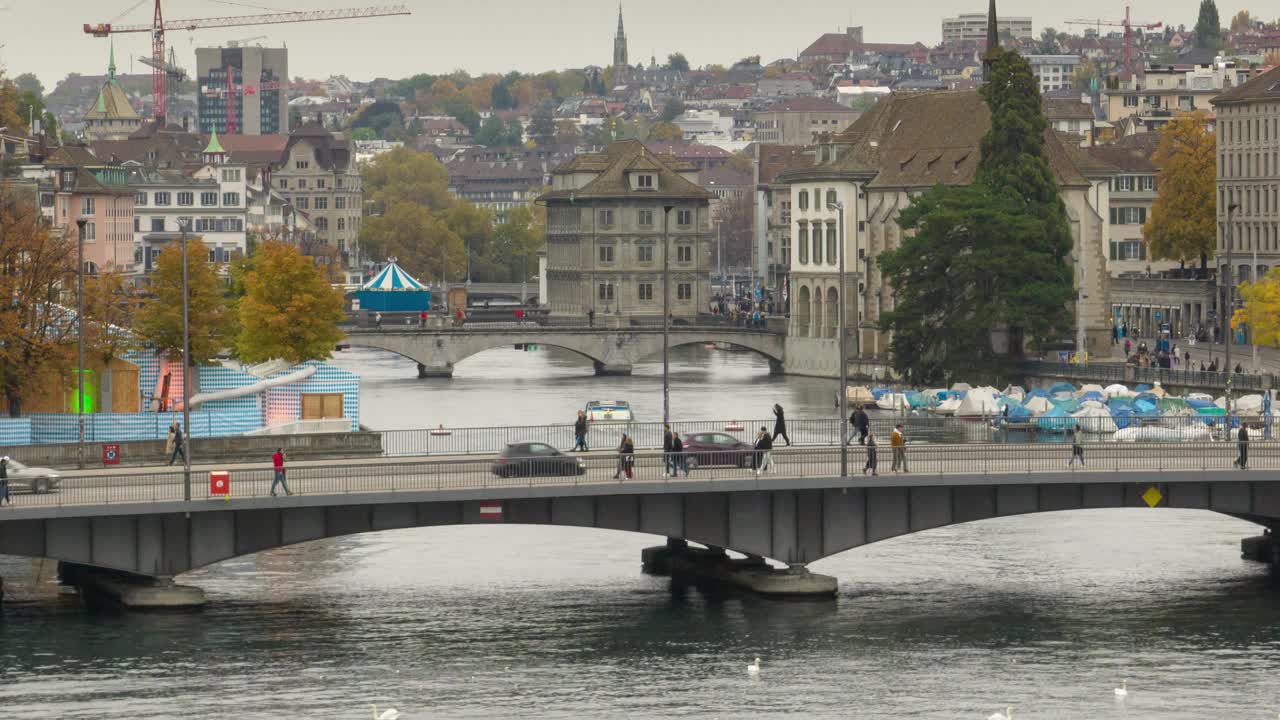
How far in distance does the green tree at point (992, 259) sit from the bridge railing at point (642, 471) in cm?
6238

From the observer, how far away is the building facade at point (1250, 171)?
172375 mm

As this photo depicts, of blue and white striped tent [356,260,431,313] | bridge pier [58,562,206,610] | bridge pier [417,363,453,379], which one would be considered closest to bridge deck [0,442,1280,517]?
bridge pier [58,562,206,610]

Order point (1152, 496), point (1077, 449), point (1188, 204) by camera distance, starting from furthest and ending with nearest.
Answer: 1. point (1188, 204)
2. point (1077, 449)
3. point (1152, 496)

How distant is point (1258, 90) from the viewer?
174 metres

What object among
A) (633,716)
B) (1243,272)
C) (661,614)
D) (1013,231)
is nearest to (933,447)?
(661,614)

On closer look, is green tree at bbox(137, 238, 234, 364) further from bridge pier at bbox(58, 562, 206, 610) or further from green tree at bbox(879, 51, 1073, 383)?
green tree at bbox(879, 51, 1073, 383)

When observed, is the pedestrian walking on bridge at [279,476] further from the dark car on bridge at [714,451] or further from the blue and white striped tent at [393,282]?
the blue and white striped tent at [393,282]

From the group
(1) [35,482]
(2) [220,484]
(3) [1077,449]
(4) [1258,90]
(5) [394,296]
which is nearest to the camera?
(2) [220,484]

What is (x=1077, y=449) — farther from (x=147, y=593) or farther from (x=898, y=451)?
(x=147, y=593)

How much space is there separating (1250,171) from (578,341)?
39.3m

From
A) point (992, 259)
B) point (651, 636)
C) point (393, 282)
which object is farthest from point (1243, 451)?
point (393, 282)

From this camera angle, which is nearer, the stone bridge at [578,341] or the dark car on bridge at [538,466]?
the dark car on bridge at [538,466]

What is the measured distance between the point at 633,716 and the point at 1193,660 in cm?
1373

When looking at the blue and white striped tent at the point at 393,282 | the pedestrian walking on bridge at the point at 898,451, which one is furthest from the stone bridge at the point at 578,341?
the pedestrian walking on bridge at the point at 898,451
